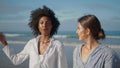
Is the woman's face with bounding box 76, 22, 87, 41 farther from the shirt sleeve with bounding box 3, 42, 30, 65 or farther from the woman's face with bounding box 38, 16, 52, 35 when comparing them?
the shirt sleeve with bounding box 3, 42, 30, 65

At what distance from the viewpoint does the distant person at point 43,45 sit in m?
3.49

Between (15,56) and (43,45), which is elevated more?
(43,45)

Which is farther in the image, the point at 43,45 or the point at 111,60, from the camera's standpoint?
the point at 43,45

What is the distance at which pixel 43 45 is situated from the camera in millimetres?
3617

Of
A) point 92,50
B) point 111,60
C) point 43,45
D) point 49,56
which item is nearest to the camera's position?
point 111,60

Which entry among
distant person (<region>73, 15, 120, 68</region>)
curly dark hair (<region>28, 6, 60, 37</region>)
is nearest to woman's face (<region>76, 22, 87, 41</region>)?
distant person (<region>73, 15, 120, 68</region>)

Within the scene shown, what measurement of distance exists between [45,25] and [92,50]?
81 centimetres

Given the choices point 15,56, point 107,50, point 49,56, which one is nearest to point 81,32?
point 107,50

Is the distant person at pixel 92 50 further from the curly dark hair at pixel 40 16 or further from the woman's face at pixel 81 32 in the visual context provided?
the curly dark hair at pixel 40 16

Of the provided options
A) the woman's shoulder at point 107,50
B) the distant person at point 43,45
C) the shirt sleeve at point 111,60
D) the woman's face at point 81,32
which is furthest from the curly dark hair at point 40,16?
the shirt sleeve at point 111,60

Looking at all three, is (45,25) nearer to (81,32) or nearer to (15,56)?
(15,56)

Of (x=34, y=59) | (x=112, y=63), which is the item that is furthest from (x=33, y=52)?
(x=112, y=63)

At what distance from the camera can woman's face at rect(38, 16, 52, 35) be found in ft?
11.6

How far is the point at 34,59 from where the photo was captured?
11.5 ft
